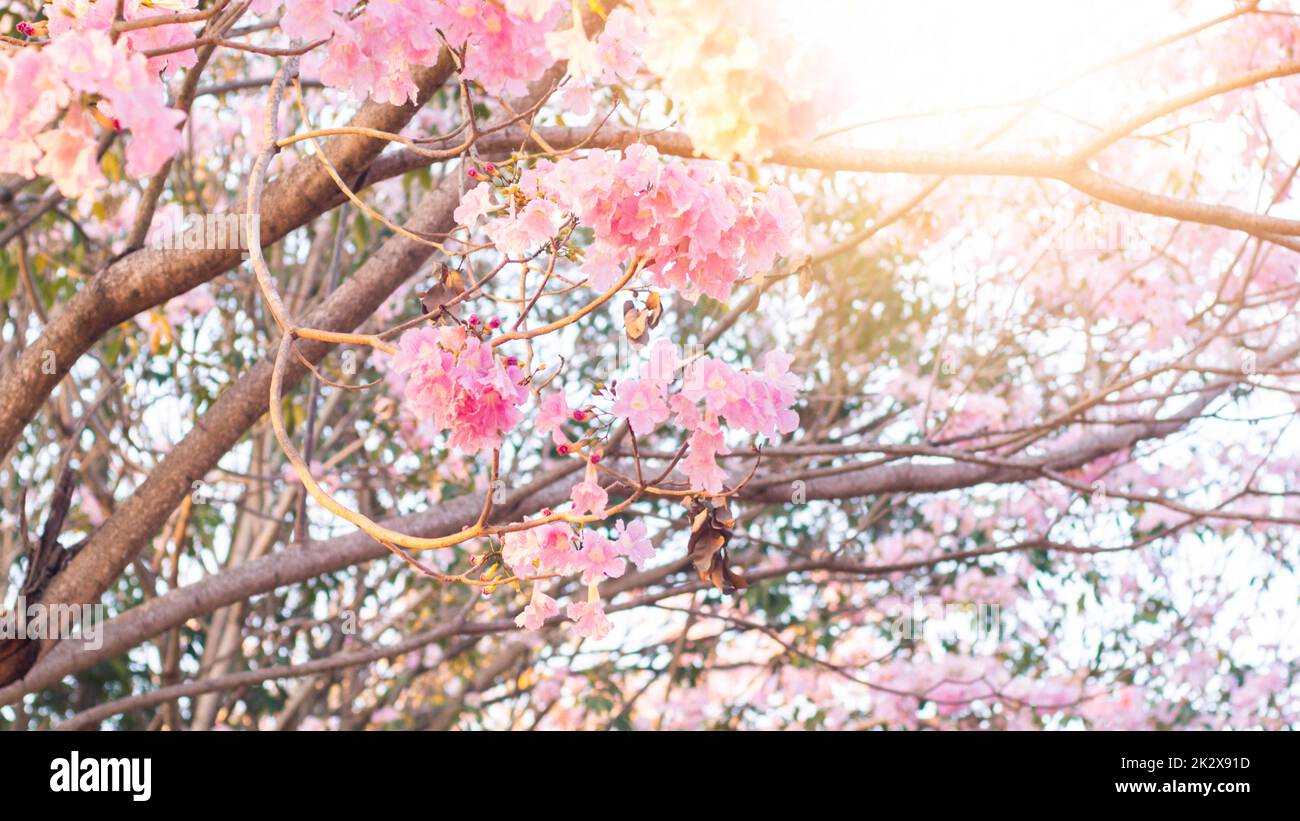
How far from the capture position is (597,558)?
1675 millimetres

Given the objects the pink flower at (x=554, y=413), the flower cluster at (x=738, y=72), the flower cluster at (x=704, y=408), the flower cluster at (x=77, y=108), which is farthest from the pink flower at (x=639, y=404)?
the flower cluster at (x=77, y=108)

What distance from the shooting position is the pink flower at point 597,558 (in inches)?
65.6

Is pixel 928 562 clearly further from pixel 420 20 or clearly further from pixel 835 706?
pixel 835 706

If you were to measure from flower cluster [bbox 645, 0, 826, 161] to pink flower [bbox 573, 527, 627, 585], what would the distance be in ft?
2.37

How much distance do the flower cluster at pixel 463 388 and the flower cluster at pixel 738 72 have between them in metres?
0.50

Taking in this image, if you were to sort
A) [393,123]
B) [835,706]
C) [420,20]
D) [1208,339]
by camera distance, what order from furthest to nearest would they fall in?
[835,706] → [1208,339] → [393,123] → [420,20]

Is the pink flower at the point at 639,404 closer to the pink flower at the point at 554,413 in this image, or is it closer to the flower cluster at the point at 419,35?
the pink flower at the point at 554,413

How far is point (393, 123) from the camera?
7.20 feet

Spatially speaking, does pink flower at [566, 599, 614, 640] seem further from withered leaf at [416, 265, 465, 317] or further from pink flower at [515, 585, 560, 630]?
withered leaf at [416, 265, 465, 317]

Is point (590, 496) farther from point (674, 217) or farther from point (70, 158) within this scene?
point (70, 158)

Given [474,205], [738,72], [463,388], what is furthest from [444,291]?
[738,72]
